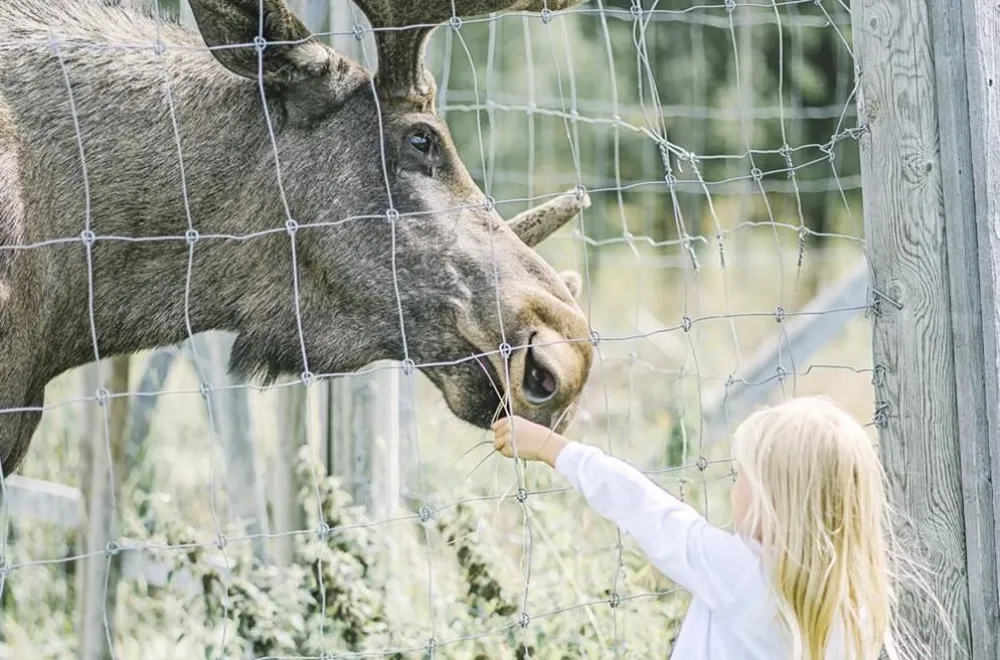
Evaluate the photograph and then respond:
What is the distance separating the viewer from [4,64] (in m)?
3.32

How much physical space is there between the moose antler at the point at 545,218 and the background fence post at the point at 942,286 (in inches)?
36.1

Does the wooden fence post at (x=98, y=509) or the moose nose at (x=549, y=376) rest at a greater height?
the moose nose at (x=549, y=376)

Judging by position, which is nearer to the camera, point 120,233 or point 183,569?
point 120,233

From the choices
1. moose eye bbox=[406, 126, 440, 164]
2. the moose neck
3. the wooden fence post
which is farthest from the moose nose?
the wooden fence post

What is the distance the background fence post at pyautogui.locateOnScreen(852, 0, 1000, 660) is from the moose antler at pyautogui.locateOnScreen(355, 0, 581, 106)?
2.82 ft

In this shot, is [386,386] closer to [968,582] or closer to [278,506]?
[278,506]

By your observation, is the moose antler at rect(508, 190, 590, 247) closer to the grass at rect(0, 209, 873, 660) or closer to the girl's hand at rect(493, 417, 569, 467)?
the grass at rect(0, 209, 873, 660)

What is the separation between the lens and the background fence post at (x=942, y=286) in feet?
9.51

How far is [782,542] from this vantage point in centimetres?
236

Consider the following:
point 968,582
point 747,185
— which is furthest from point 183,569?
point 747,185

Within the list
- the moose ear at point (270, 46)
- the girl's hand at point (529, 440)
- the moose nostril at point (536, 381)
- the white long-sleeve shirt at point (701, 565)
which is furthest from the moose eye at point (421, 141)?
the white long-sleeve shirt at point (701, 565)

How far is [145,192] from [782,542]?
1783mm

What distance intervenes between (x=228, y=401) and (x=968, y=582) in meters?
2.59

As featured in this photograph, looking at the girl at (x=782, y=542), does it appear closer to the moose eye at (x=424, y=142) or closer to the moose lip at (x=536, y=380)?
the moose lip at (x=536, y=380)
